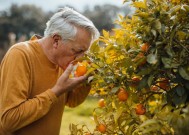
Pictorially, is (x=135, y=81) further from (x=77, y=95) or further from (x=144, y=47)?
(x=77, y=95)

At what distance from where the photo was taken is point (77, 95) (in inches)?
119

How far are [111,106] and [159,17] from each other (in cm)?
62

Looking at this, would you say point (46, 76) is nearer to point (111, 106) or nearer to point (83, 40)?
point (83, 40)

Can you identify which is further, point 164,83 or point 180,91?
point 164,83

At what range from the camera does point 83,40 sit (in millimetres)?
2637

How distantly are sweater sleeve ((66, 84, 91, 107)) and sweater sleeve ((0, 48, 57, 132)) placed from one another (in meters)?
0.40

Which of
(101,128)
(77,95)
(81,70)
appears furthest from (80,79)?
(77,95)

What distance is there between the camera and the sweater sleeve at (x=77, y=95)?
2.97 meters

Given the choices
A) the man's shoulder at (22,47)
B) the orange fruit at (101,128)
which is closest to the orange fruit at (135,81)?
the orange fruit at (101,128)

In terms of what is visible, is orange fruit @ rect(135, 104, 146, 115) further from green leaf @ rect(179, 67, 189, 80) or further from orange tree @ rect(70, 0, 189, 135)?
green leaf @ rect(179, 67, 189, 80)

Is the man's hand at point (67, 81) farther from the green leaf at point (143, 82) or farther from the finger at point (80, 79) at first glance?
the green leaf at point (143, 82)

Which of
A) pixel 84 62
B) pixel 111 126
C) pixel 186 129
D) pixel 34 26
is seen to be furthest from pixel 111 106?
pixel 34 26

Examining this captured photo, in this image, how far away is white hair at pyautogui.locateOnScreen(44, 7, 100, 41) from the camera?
264cm

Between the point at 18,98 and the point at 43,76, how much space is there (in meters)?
0.26
